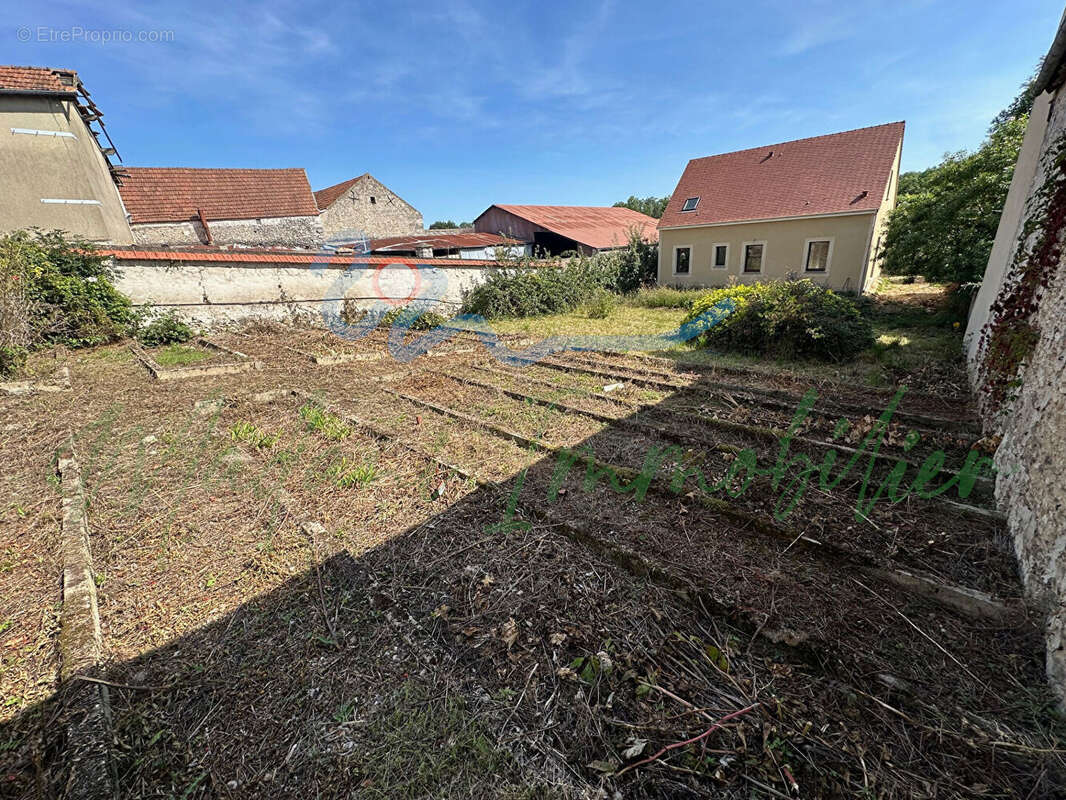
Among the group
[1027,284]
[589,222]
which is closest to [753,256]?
[589,222]

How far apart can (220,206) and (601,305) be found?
60.0ft

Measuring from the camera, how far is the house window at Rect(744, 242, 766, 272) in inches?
666

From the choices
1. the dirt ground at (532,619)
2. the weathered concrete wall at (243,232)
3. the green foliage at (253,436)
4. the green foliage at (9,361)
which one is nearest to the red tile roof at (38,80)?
the weathered concrete wall at (243,232)

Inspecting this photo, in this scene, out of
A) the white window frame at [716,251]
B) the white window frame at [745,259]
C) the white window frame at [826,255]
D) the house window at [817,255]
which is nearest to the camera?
the white window frame at [826,255]

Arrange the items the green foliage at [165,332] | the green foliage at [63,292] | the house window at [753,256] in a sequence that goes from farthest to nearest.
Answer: the house window at [753,256] → the green foliage at [165,332] → the green foliage at [63,292]

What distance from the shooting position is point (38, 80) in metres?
11.4

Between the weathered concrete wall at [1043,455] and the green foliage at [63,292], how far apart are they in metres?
12.6

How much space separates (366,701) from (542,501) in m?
1.96

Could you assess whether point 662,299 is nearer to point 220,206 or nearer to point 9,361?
point 9,361

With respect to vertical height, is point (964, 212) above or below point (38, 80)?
below

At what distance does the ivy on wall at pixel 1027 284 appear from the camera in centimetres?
363

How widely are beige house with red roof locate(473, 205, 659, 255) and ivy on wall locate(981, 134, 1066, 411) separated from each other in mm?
18411

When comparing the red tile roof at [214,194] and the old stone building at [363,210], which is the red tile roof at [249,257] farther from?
the old stone building at [363,210]

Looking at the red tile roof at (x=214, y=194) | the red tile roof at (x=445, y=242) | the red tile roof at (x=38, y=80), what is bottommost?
the red tile roof at (x=445, y=242)
